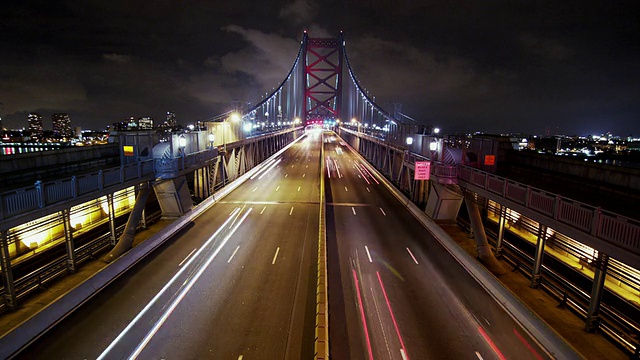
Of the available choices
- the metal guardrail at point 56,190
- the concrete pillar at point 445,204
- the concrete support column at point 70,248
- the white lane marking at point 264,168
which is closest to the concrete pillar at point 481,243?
the concrete pillar at point 445,204

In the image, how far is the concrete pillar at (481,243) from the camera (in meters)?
16.0

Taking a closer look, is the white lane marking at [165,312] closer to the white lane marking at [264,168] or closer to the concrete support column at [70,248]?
the concrete support column at [70,248]

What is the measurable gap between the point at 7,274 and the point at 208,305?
6.88 metres

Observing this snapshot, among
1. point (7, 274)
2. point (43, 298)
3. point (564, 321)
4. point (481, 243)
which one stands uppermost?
point (7, 274)

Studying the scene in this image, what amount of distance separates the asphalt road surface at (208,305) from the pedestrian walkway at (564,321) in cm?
852

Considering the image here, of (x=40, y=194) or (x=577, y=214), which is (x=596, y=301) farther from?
(x=40, y=194)

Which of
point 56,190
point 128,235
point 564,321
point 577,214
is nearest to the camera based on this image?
point 577,214

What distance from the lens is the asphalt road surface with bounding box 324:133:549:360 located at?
402 inches

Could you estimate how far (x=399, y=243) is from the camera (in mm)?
18828

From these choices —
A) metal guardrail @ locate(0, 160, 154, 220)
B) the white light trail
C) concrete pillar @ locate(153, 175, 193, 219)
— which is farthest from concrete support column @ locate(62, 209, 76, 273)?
concrete pillar @ locate(153, 175, 193, 219)

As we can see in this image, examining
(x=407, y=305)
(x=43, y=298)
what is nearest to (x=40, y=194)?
(x=43, y=298)

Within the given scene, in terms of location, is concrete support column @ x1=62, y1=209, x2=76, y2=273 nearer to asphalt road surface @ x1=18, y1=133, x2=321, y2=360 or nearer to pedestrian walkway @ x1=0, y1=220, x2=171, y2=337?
pedestrian walkway @ x1=0, y1=220, x2=171, y2=337

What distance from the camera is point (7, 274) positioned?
1131 cm

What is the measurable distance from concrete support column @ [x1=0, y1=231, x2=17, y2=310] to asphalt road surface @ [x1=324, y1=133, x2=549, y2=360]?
37.0 ft
